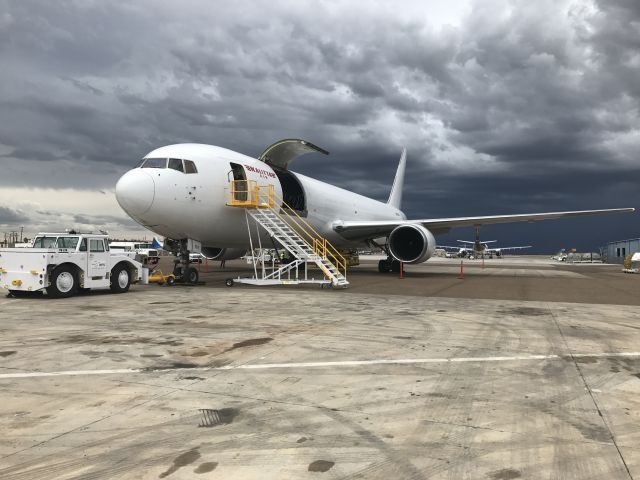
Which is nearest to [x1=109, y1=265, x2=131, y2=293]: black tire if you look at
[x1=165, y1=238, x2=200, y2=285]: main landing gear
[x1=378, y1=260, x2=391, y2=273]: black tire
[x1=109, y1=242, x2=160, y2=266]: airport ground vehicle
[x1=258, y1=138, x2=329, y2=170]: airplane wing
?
[x1=165, y1=238, x2=200, y2=285]: main landing gear

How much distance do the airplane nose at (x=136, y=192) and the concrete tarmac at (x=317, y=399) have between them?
211 inches

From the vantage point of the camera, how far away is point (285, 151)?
18875 millimetres

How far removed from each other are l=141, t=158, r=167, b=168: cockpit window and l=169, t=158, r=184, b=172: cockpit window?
0.17 meters

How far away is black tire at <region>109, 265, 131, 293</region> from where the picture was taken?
1351cm

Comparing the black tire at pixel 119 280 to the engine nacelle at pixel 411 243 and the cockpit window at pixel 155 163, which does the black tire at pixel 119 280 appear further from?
the engine nacelle at pixel 411 243

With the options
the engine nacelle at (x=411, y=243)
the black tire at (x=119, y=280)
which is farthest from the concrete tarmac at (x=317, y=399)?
the engine nacelle at (x=411, y=243)

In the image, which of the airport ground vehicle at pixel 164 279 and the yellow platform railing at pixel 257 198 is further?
the airport ground vehicle at pixel 164 279

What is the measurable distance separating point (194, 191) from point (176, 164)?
0.97 meters

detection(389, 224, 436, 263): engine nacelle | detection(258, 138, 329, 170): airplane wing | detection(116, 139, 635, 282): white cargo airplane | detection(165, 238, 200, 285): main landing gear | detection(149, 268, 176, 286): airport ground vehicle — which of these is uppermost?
detection(258, 138, 329, 170): airplane wing

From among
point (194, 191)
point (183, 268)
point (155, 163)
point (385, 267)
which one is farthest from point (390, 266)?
point (155, 163)

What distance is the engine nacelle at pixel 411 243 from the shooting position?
1897cm

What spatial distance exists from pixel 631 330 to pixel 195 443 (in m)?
7.73

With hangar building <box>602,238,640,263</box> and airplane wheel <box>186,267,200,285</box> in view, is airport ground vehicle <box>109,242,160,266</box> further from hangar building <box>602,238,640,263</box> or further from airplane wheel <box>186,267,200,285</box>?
hangar building <box>602,238,640,263</box>

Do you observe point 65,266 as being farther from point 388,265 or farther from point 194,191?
point 388,265
